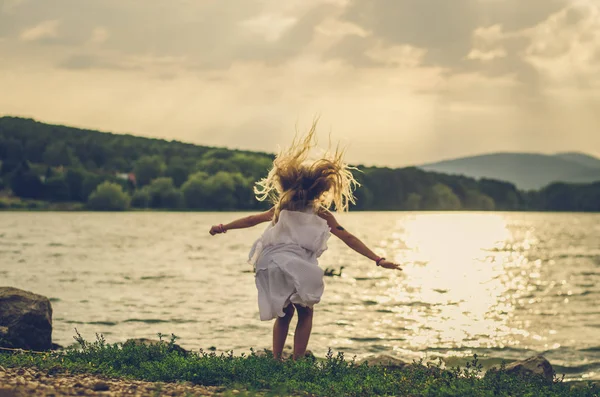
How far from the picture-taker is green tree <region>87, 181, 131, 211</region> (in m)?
146

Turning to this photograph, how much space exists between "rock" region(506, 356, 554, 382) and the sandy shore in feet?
21.9

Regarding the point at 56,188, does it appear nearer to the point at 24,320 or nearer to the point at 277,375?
the point at 24,320

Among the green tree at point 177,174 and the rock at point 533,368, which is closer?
the rock at point 533,368

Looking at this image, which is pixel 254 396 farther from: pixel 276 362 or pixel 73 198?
pixel 73 198

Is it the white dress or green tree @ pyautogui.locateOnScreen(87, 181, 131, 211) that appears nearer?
the white dress

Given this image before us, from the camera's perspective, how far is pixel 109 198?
147 meters

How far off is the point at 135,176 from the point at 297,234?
507 feet

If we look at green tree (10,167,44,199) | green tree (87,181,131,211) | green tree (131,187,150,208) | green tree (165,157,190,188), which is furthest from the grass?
green tree (165,157,190,188)

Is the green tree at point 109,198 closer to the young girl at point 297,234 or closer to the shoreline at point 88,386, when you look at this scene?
the shoreline at point 88,386

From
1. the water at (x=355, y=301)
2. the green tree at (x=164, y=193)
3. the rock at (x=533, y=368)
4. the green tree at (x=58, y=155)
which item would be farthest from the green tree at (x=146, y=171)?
the rock at (x=533, y=368)

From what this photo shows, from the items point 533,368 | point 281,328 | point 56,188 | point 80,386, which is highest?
point 56,188

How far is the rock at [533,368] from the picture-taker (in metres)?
13.4

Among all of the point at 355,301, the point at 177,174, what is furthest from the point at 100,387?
the point at 177,174

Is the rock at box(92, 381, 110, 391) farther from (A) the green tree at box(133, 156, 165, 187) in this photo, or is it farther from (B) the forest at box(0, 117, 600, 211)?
(A) the green tree at box(133, 156, 165, 187)
